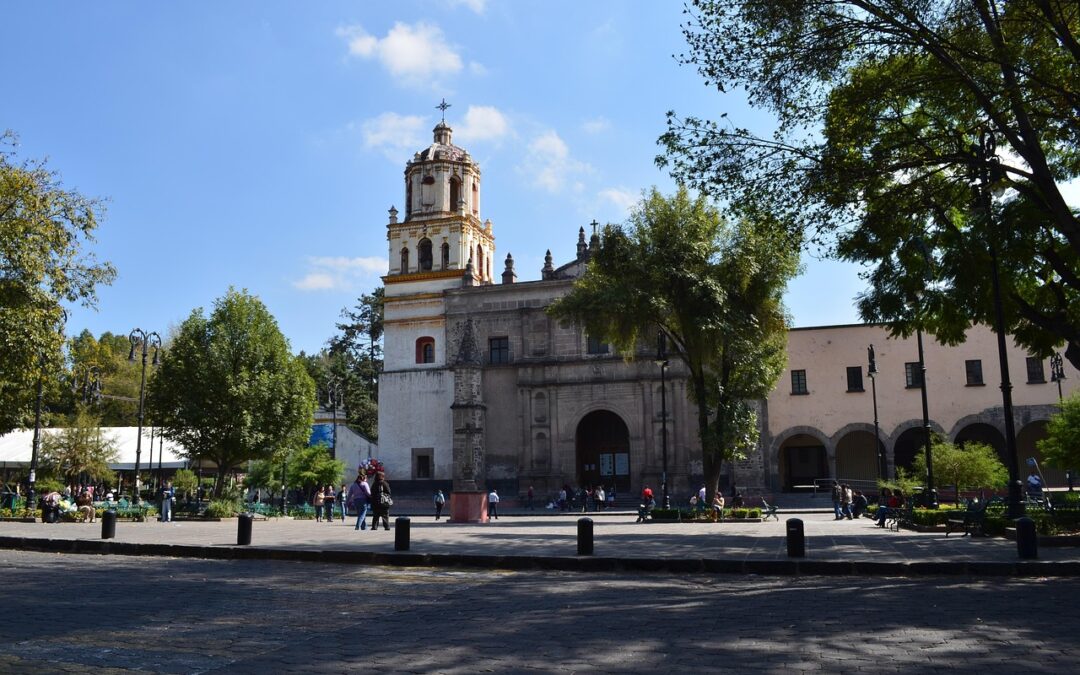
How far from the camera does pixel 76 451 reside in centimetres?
4022

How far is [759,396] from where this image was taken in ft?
90.4

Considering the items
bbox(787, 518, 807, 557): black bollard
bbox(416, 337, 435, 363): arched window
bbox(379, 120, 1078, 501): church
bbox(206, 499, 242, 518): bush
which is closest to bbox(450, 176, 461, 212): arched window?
bbox(379, 120, 1078, 501): church

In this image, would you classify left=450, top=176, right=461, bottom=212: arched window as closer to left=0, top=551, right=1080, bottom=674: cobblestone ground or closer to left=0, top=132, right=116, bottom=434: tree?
left=0, top=132, right=116, bottom=434: tree

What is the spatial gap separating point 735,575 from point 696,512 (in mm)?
13787

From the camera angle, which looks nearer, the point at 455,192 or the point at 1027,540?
the point at 1027,540

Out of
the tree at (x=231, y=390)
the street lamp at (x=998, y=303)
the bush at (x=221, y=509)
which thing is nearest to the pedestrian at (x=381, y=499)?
the bush at (x=221, y=509)

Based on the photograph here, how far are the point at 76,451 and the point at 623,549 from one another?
35.3m

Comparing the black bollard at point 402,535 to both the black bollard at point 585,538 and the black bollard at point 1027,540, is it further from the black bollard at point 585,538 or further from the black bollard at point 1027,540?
the black bollard at point 1027,540

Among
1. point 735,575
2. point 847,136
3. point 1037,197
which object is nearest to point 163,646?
point 735,575

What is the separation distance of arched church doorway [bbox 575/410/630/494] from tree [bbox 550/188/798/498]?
16.4 meters

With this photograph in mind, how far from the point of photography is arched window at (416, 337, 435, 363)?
46438 millimetres

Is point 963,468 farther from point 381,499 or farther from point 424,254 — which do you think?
point 424,254

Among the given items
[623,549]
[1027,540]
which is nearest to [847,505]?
[623,549]

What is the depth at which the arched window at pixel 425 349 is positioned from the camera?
1828 inches
